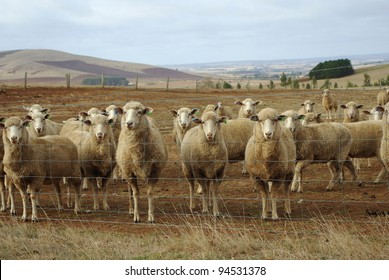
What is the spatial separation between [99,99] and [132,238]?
96.0 ft

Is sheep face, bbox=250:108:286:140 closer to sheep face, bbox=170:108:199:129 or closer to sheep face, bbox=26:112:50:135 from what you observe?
sheep face, bbox=170:108:199:129

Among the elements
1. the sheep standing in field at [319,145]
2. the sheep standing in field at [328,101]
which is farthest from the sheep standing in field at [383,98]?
the sheep standing in field at [319,145]

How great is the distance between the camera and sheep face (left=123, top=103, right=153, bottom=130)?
11555 mm

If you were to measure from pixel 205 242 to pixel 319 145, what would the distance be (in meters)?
6.76

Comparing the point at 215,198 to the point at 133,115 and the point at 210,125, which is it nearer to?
the point at 210,125

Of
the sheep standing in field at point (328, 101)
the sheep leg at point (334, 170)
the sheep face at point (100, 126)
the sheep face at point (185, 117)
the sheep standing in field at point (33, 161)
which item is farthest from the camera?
the sheep standing in field at point (328, 101)

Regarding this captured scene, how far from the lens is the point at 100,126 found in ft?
42.1

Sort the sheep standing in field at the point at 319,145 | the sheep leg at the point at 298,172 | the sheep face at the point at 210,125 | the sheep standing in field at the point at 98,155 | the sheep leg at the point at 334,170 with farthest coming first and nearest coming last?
the sheep leg at the point at 334,170, the sheep standing in field at the point at 319,145, the sheep leg at the point at 298,172, the sheep standing in field at the point at 98,155, the sheep face at the point at 210,125

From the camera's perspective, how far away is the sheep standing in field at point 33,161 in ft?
40.1

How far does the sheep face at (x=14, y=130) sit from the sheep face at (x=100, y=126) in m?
1.41

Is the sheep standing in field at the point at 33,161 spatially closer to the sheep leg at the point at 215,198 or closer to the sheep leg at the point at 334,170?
the sheep leg at the point at 215,198

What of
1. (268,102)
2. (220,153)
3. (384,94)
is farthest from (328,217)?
(268,102)

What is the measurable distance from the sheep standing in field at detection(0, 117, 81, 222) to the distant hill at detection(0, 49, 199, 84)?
12382cm

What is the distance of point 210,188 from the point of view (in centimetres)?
1259
